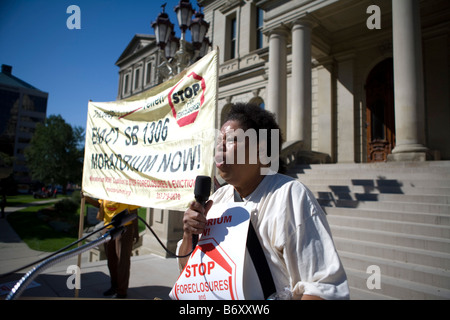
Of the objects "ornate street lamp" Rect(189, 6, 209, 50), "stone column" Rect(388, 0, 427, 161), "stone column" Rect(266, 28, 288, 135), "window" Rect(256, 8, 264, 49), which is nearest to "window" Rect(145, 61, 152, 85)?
"window" Rect(256, 8, 264, 49)

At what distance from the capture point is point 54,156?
43.0m

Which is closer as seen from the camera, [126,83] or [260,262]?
[260,262]

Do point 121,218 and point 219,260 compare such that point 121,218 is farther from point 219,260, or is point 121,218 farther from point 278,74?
point 278,74

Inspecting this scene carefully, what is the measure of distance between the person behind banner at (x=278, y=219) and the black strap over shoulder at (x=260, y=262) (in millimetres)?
22

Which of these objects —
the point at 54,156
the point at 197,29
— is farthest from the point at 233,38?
the point at 54,156

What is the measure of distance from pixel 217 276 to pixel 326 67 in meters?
12.3

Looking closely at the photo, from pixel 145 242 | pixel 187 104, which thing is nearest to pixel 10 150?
pixel 145 242

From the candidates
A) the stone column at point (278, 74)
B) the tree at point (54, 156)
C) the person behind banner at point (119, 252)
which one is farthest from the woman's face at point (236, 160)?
the tree at point (54, 156)

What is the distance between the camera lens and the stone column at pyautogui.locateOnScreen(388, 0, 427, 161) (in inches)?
252

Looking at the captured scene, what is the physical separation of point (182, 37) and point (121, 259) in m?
5.70

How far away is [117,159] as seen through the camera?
10.8 ft

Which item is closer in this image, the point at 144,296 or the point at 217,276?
the point at 217,276

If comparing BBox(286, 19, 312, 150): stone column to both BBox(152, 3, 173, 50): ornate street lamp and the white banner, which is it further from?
the white banner

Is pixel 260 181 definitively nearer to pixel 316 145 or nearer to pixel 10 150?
pixel 316 145
